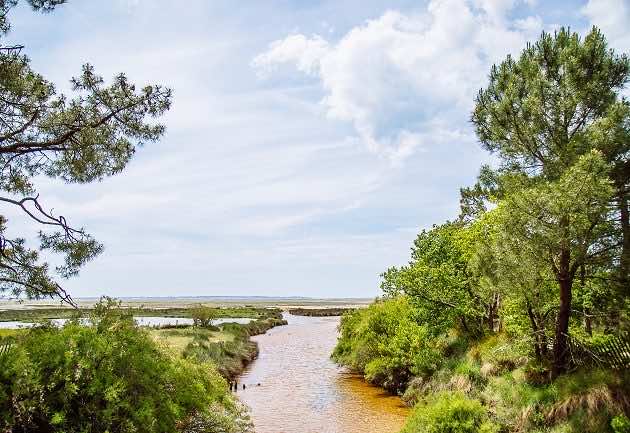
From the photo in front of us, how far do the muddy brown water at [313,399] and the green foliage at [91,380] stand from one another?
6.90 m

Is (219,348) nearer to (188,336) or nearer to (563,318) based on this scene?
(188,336)

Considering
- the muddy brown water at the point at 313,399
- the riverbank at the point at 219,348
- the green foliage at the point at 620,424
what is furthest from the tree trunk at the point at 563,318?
the riverbank at the point at 219,348

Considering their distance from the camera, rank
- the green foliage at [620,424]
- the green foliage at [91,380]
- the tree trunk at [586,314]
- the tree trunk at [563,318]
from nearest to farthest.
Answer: the green foliage at [91,380], the green foliage at [620,424], the tree trunk at [563,318], the tree trunk at [586,314]

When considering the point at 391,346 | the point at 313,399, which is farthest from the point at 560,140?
the point at 313,399

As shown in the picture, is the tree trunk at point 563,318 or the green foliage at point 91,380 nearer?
the green foliage at point 91,380

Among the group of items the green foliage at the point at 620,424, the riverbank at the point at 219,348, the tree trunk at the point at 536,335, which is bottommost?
the riverbank at the point at 219,348

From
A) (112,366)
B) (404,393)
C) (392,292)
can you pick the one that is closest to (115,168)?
(112,366)

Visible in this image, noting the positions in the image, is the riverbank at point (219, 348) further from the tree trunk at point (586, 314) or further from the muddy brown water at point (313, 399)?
the tree trunk at point (586, 314)

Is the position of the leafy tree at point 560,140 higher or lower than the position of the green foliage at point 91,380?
higher

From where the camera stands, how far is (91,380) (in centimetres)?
909

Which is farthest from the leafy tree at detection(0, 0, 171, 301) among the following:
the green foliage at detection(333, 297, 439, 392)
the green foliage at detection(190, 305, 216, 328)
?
the green foliage at detection(190, 305, 216, 328)

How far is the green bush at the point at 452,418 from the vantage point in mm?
14766

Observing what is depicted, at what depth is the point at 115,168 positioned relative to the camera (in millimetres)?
12281

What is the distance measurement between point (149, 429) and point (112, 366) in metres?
1.42
